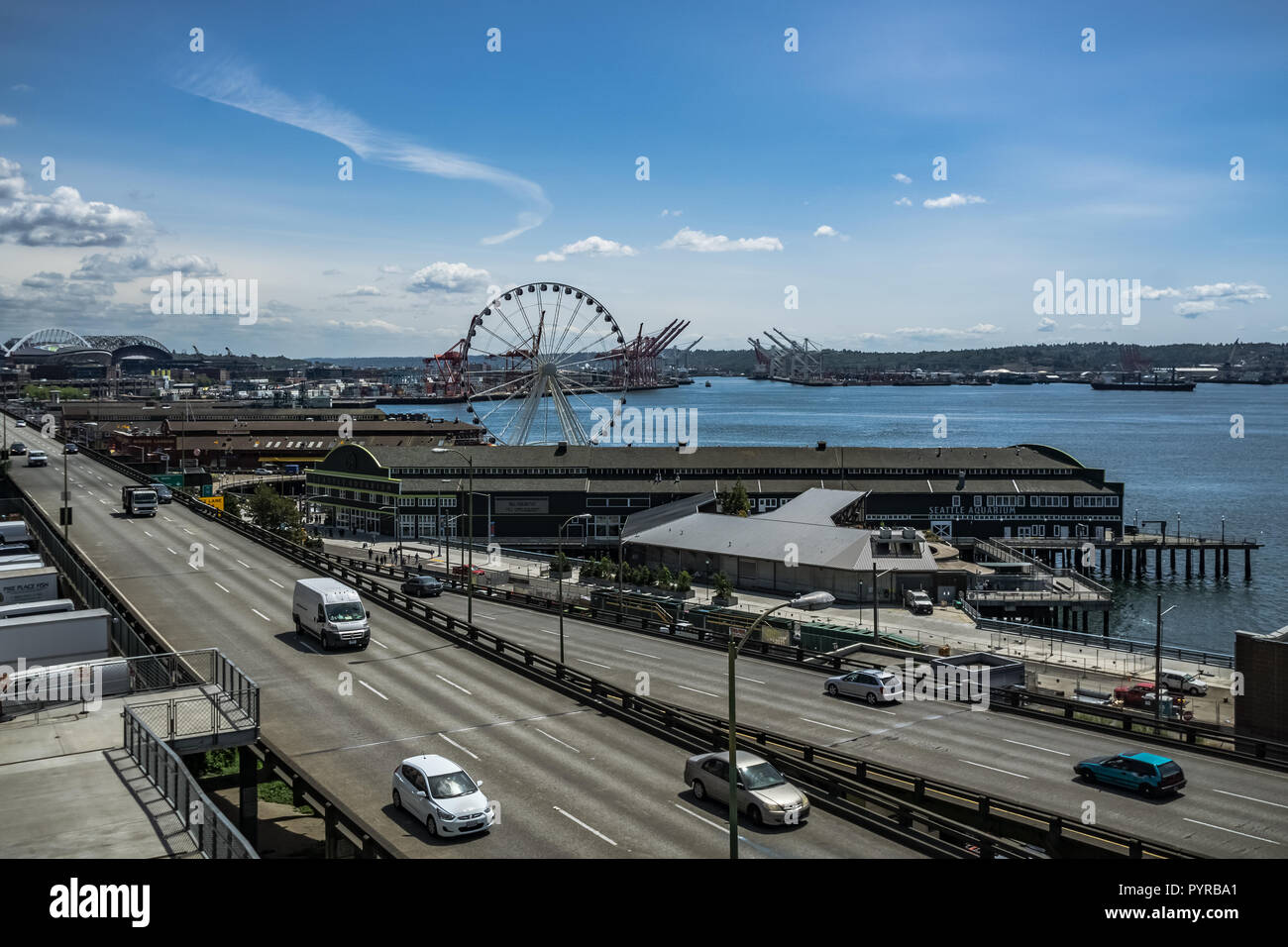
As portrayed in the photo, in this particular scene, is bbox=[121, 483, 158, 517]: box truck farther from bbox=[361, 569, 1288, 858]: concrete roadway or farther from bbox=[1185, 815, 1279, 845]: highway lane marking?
bbox=[1185, 815, 1279, 845]: highway lane marking

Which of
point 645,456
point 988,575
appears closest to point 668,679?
point 988,575

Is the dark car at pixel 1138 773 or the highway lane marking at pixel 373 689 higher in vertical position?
the highway lane marking at pixel 373 689

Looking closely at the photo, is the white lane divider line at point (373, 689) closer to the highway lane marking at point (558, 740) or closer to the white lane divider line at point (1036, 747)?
the highway lane marking at point (558, 740)

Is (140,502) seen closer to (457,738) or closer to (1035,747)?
(457,738)

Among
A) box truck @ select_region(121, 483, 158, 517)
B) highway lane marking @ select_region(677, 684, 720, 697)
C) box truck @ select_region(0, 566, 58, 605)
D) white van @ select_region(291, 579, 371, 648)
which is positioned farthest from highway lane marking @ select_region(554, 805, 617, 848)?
box truck @ select_region(121, 483, 158, 517)

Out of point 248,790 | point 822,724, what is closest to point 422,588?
point 822,724

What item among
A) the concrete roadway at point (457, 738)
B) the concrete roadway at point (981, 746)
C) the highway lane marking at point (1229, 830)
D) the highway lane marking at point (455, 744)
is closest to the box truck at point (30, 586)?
the concrete roadway at point (457, 738)
